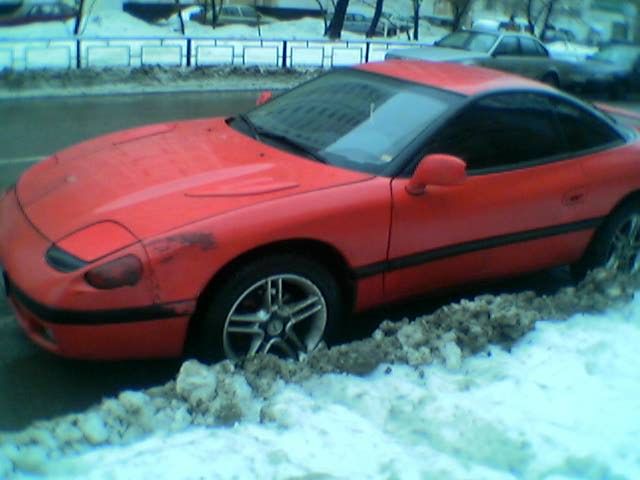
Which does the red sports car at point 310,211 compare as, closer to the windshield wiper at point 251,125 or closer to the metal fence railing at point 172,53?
the windshield wiper at point 251,125

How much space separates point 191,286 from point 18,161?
530cm

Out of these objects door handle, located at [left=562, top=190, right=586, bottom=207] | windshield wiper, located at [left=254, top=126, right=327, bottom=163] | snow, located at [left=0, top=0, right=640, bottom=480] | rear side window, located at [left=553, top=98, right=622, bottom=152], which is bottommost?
snow, located at [left=0, top=0, right=640, bottom=480]

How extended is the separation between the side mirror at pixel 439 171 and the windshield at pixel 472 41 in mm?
13163

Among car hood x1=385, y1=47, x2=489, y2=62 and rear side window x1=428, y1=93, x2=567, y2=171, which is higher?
rear side window x1=428, y1=93, x2=567, y2=171

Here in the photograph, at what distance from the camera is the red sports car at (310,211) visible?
3.29 metres

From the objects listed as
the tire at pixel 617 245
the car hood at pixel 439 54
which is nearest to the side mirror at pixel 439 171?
the tire at pixel 617 245

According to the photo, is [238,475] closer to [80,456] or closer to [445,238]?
[80,456]

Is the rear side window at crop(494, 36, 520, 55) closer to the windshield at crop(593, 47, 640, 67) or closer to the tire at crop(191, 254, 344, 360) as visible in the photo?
the windshield at crop(593, 47, 640, 67)

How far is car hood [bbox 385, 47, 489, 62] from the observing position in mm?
14766

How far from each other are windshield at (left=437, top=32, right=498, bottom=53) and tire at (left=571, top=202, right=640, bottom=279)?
39.2ft

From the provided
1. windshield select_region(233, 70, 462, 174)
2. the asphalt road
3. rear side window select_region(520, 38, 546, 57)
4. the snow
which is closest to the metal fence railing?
rear side window select_region(520, 38, 546, 57)

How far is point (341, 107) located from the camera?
4535 mm

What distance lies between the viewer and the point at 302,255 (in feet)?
11.8

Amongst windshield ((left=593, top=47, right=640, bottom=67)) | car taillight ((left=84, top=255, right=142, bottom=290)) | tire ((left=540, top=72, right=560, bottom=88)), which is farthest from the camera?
windshield ((left=593, top=47, right=640, bottom=67))
